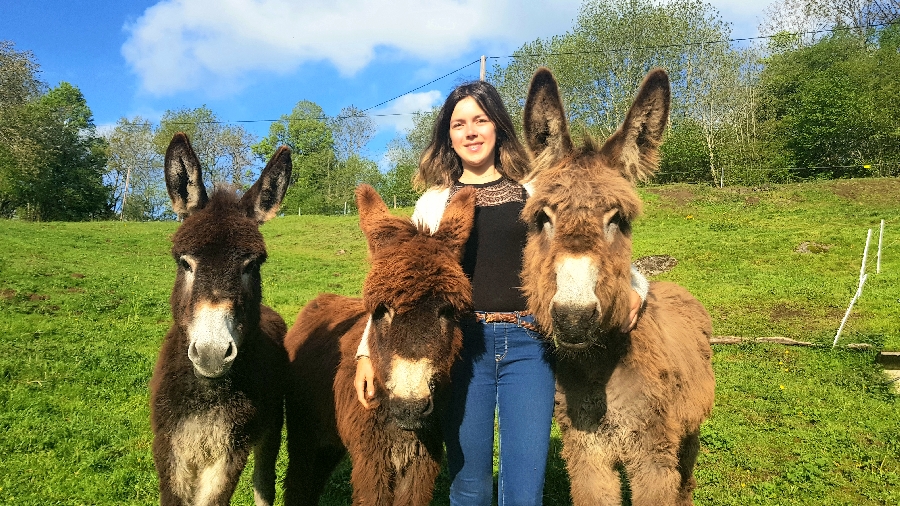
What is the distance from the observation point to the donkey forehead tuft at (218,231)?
3068 mm

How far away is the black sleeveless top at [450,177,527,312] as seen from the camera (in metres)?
2.87

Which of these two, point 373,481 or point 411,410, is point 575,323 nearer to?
point 411,410

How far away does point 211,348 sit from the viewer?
271 cm

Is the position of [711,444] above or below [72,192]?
below

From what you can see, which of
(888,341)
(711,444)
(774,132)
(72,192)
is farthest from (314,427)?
(72,192)

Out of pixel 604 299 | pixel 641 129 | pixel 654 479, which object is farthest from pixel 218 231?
pixel 654 479

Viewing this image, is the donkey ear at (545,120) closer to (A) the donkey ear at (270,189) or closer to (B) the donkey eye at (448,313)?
(B) the donkey eye at (448,313)

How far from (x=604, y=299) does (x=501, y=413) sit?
2.73ft

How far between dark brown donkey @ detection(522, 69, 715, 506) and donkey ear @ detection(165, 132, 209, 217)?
7.20 ft

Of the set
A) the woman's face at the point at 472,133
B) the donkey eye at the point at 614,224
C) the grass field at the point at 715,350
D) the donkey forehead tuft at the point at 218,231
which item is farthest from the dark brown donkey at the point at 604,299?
the grass field at the point at 715,350

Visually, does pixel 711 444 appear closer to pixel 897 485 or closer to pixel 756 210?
pixel 897 485

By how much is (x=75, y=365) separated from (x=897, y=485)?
34.8 feet

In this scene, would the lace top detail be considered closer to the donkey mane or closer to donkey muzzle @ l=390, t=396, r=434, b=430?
the donkey mane

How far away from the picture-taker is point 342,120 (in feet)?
172
